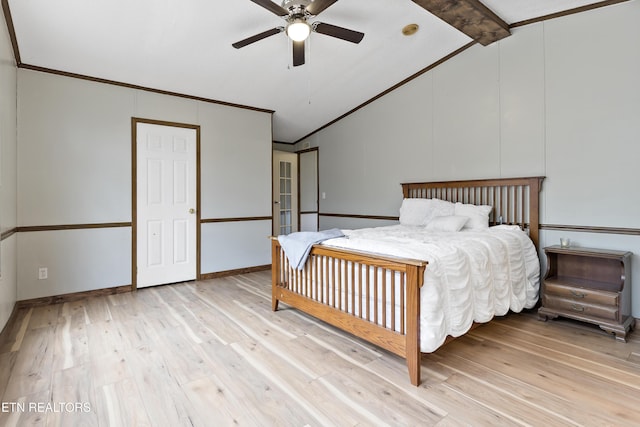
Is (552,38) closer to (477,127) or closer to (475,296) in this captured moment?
(477,127)

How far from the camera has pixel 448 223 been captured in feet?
11.3

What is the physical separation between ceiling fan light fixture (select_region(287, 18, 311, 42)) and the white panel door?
7.79ft

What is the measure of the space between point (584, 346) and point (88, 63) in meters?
5.20

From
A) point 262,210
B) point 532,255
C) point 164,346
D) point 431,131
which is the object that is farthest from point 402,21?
point 164,346

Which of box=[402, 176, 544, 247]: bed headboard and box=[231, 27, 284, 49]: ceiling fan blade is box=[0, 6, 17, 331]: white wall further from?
box=[402, 176, 544, 247]: bed headboard

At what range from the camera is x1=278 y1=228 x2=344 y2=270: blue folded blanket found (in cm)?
283

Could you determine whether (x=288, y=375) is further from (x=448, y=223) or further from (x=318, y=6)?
(x=318, y=6)

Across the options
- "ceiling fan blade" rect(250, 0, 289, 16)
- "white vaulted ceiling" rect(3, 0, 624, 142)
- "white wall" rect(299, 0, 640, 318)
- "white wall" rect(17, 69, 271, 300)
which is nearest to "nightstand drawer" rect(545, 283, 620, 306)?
"white wall" rect(299, 0, 640, 318)

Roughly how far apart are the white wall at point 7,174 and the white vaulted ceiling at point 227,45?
31cm

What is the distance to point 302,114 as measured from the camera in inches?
211

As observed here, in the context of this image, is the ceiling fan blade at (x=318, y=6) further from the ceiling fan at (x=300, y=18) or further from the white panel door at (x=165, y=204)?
the white panel door at (x=165, y=204)

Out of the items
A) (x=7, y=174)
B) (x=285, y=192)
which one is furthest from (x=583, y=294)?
(x=7, y=174)

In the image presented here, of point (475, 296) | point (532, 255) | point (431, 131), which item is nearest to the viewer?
point (475, 296)

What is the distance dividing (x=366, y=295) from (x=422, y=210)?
2072 mm
